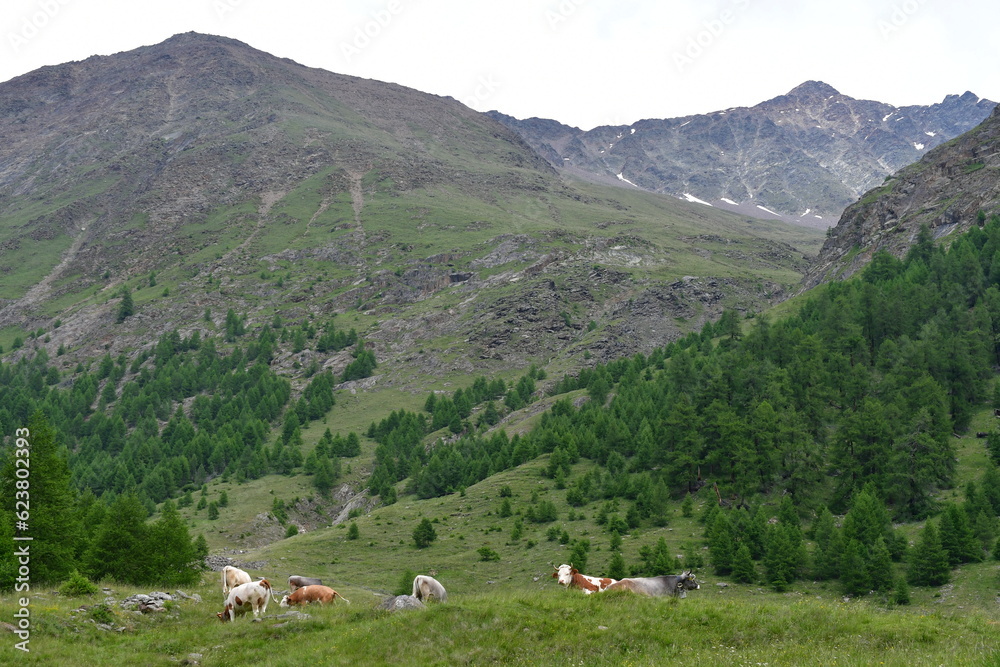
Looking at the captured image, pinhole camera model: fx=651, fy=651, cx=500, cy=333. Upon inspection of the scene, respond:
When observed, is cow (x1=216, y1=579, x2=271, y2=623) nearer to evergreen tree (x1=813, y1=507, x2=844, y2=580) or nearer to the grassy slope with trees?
the grassy slope with trees

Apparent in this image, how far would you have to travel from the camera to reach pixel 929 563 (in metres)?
A: 51.0

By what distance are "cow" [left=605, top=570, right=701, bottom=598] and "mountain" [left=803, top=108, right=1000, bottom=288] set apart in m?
148

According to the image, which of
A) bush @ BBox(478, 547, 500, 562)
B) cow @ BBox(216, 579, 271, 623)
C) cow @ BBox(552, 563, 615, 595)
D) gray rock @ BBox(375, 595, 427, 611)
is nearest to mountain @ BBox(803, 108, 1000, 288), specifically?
bush @ BBox(478, 547, 500, 562)

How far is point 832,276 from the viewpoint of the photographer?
181750 millimetres

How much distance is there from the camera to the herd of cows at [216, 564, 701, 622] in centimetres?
2794

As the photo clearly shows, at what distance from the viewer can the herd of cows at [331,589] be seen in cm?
2794

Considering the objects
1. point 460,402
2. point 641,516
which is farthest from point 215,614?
point 460,402

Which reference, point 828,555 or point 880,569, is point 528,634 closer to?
point 880,569

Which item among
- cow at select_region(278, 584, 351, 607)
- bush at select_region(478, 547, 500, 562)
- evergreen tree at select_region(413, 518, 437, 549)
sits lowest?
evergreen tree at select_region(413, 518, 437, 549)

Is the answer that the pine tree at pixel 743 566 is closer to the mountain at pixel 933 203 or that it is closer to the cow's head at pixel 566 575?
the cow's head at pixel 566 575

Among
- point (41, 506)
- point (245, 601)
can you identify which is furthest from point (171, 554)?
point (245, 601)

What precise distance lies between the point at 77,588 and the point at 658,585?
26702 mm

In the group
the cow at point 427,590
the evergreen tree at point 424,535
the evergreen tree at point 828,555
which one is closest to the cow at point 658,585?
the cow at point 427,590

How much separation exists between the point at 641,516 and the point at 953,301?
6608 cm
